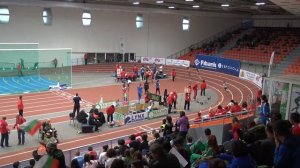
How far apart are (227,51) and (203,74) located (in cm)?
861

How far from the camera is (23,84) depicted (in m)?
27.5

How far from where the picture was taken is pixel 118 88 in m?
27.9

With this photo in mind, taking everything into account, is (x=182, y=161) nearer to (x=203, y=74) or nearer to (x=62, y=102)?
(x=62, y=102)

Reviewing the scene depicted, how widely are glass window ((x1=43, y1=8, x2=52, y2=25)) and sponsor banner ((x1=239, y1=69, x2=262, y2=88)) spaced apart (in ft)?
69.7

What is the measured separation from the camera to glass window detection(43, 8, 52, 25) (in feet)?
116

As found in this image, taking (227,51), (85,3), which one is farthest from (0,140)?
(227,51)

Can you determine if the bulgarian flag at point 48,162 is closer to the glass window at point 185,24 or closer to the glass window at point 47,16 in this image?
the glass window at point 47,16

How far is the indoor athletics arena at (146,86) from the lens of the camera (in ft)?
23.3

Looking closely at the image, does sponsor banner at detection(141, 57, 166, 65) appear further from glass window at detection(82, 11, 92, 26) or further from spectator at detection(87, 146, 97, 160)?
spectator at detection(87, 146, 97, 160)

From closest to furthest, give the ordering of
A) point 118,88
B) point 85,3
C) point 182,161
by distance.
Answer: point 182,161 < point 118,88 < point 85,3

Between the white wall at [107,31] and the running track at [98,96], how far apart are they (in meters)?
9.27

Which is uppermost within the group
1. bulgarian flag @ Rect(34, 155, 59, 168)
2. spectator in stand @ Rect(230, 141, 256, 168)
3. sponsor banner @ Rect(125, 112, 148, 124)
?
spectator in stand @ Rect(230, 141, 256, 168)

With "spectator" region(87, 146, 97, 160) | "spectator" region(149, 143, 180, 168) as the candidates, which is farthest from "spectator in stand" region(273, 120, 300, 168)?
"spectator" region(87, 146, 97, 160)

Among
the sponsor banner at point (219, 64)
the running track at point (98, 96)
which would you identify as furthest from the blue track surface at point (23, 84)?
the sponsor banner at point (219, 64)
